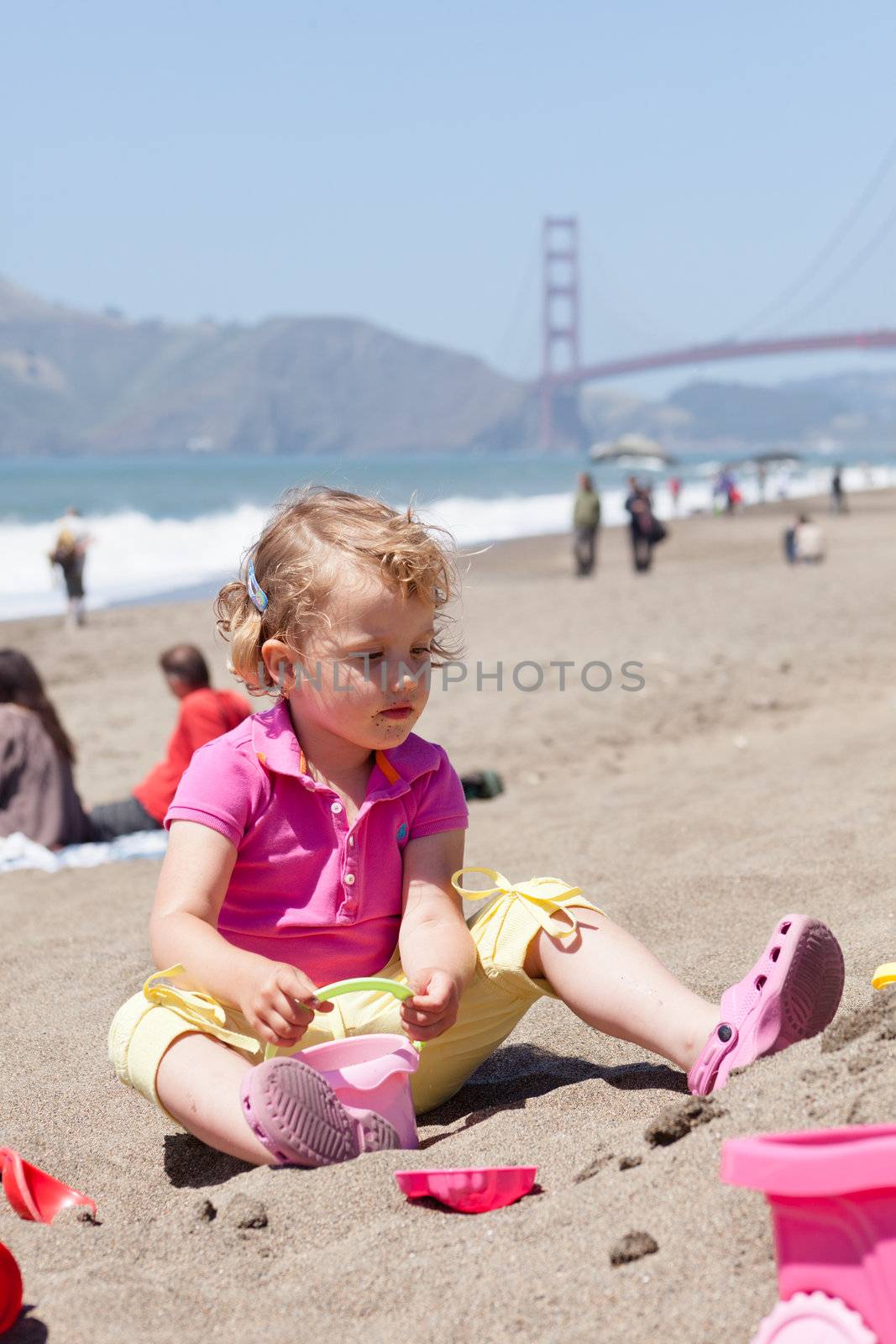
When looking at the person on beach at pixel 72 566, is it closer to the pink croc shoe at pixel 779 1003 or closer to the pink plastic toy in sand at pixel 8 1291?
the pink croc shoe at pixel 779 1003

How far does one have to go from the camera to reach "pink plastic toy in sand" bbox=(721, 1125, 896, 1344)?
46.8 inches

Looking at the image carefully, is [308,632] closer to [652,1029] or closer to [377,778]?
[377,778]

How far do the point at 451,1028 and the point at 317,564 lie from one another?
0.78 meters

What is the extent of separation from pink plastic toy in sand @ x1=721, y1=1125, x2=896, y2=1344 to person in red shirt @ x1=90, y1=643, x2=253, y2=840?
12.2 feet

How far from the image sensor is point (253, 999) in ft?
6.40

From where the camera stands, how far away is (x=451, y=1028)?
2.21 meters

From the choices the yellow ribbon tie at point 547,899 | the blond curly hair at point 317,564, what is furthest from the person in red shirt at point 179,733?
the yellow ribbon tie at point 547,899

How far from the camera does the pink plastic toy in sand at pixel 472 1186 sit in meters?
1.70

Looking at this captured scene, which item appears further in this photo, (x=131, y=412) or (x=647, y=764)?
(x=131, y=412)

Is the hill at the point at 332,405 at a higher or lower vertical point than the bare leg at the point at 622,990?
higher

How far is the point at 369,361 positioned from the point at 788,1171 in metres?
179

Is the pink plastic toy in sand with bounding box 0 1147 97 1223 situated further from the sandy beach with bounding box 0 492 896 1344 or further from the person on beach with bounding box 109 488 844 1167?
the person on beach with bounding box 109 488 844 1167

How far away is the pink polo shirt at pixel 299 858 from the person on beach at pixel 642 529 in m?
14.0

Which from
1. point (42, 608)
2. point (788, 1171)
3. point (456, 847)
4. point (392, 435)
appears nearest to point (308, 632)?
point (456, 847)
